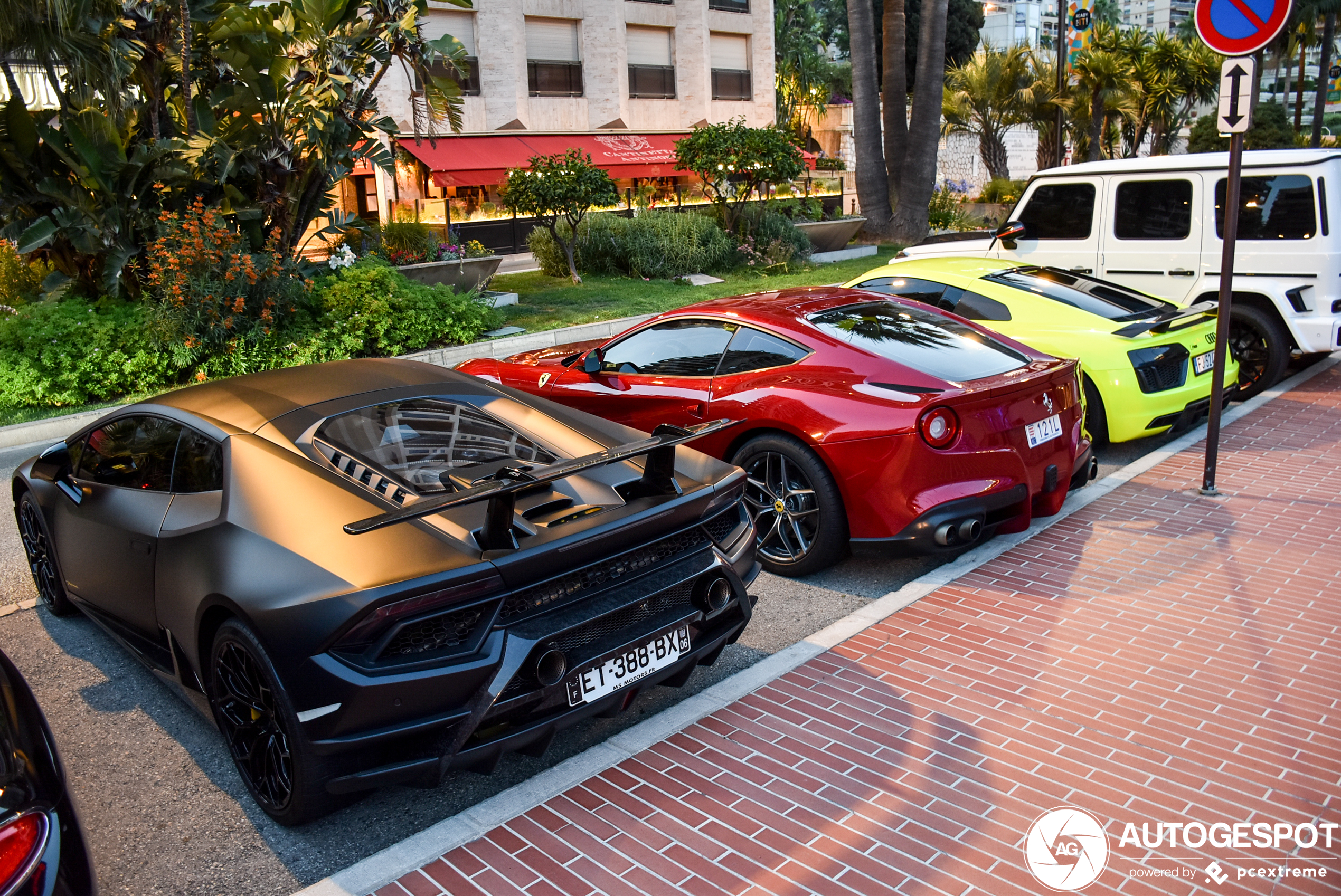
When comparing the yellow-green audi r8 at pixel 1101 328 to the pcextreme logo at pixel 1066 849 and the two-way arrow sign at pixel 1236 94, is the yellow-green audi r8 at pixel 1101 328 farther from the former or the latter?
the pcextreme logo at pixel 1066 849

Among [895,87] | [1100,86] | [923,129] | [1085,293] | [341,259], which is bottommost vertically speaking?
[1085,293]

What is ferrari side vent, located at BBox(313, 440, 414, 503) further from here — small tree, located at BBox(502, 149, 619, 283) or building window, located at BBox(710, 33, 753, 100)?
building window, located at BBox(710, 33, 753, 100)

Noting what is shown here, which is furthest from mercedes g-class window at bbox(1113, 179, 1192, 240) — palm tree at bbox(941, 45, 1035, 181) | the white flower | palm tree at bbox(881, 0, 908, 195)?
palm tree at bbox(941, 45, 1035, 181)

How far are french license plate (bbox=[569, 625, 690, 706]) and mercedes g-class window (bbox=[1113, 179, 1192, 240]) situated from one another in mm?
7459

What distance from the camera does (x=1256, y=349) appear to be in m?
8.78

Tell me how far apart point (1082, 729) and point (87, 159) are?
1185 centimetres

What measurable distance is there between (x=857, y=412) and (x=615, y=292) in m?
12.9

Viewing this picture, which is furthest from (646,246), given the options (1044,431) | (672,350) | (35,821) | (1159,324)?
(35,821)

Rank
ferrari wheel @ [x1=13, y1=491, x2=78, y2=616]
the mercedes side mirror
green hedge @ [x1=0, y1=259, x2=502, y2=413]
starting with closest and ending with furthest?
ferrari wheel @ [x1=13, y1=491, x2=78, y2=616] → the mercedes side mirror → green hedge @ [x1=0, y1=259, x2=502, y2=413]

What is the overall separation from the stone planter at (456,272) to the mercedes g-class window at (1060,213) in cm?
812

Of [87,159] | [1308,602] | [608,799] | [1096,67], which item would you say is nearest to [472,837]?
[608,799]

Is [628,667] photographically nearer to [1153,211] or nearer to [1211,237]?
[1211,237]

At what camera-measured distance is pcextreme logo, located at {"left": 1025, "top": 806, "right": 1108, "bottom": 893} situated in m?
2.85

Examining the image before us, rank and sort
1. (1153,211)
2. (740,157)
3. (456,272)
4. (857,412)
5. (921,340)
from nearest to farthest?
1. (857,412)
2. (921,340)
3. (1153,211)
4. (456,272)
5. (740,157)
